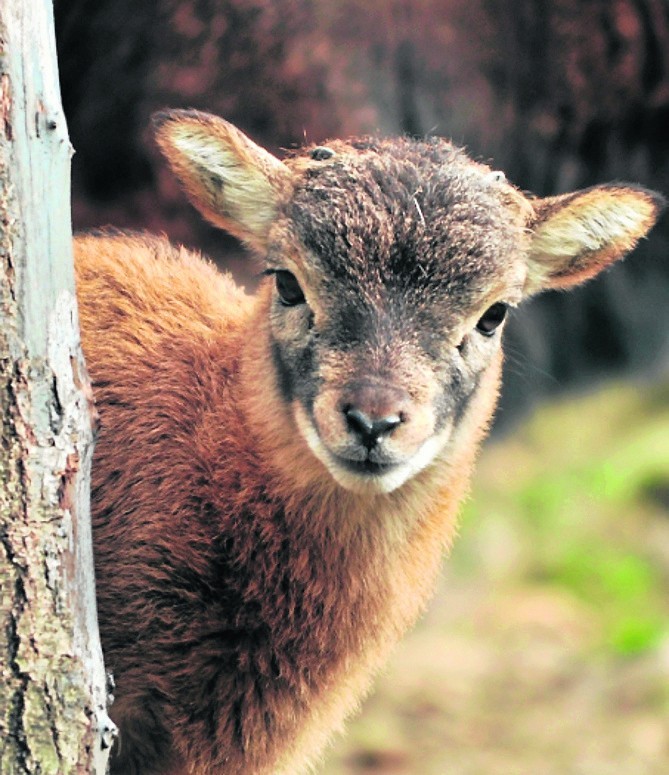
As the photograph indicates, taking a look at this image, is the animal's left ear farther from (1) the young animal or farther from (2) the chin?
(2) the chin

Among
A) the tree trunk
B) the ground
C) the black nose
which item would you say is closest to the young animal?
the black nose

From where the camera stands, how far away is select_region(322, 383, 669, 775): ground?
9914mm

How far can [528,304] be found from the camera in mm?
9445

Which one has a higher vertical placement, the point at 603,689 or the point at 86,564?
the point at 86,564

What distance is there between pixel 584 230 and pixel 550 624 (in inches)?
283

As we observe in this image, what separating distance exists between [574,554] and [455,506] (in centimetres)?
744

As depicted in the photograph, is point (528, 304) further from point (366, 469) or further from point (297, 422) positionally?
point (366, 469)

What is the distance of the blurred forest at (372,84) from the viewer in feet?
25.7

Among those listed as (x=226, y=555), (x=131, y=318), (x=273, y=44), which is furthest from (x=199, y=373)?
(x=273, y=44)

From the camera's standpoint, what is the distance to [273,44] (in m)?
7.92

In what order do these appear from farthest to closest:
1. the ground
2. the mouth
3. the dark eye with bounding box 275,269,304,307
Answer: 1. the ground
2. the dark eye with bounding box 275,269,304,307
3. the mouth

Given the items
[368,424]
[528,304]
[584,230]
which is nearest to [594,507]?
[528,304]

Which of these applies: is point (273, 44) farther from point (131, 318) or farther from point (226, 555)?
point (226, 555)

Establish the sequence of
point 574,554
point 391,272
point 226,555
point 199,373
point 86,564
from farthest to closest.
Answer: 1. point 574,554
2. point 199,373
3. point 226,555
4. point 391,272
5. point 86,564
